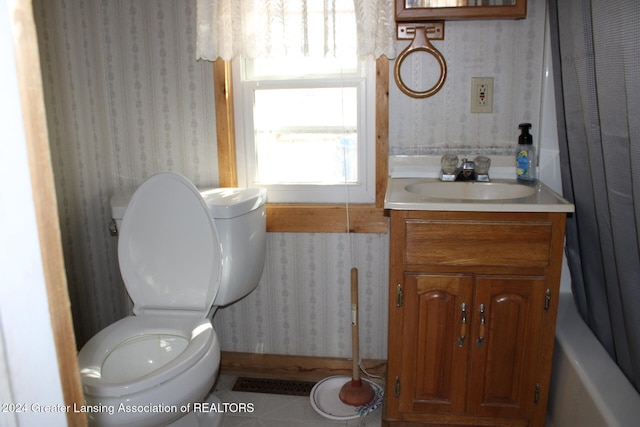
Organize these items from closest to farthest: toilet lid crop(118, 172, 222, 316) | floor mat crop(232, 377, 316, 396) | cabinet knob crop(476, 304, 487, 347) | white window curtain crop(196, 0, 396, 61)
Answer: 1. cabinet knob crop(476, 304, 487, 347)
2. toilet lid crop(118, 172, 222, 316)
3. white window curtain crop(196, 0, 396, 61)
4. floor mat crop(232, 377, 316, 396)

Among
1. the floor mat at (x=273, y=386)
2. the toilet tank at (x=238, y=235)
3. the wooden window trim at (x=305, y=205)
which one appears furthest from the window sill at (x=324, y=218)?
the floor mat at (x=273, y=386)

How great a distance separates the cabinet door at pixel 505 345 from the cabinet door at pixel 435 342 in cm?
4

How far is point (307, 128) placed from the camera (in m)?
2.06

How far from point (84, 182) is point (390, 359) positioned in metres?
1.49

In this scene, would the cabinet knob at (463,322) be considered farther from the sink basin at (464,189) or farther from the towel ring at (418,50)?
the towel ring at (418,50)

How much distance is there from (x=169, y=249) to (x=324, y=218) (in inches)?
24.9

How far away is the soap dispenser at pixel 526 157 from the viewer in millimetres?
1853

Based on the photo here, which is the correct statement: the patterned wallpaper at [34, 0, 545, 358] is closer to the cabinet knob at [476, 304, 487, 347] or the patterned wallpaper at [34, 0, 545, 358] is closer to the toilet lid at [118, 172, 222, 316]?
the toilet lid at [118, 172, 222, 316]

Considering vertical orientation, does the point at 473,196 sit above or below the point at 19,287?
below

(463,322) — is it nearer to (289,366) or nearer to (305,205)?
(305,205)

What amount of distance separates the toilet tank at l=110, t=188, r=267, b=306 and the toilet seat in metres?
0.18

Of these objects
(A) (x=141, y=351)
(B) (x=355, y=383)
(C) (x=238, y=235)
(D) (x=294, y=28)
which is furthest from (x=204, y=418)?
(D) (x=294, y=28)

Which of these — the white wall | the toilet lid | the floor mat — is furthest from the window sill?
the white wall

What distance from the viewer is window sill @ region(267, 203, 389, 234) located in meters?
2.03
